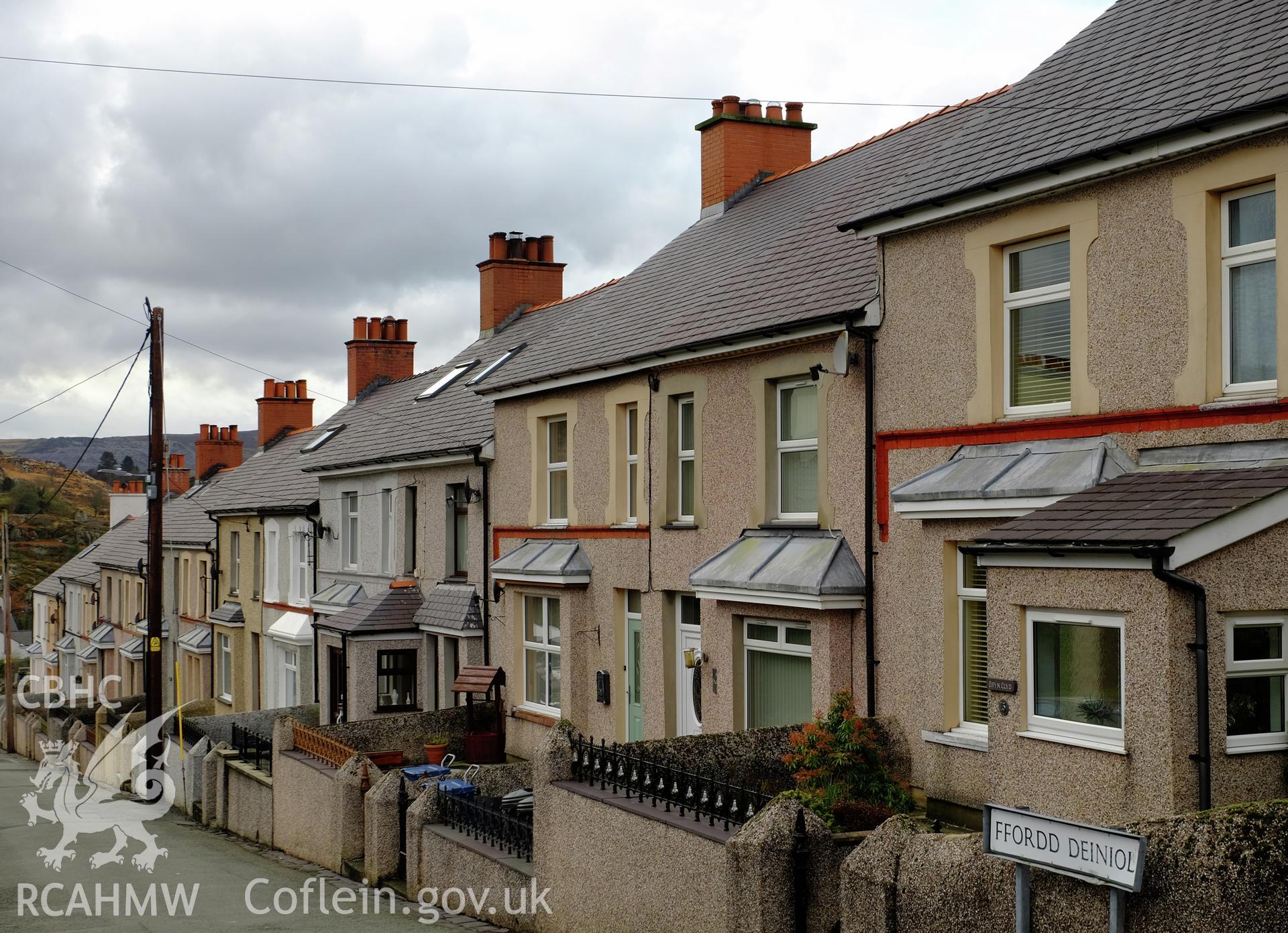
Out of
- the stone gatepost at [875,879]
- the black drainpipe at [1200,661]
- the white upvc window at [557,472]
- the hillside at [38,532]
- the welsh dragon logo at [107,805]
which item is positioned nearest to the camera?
the black drainpipe at [1200,661]

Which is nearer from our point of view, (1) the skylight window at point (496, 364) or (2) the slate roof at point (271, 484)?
(1) the skylight window at point (496, 364)

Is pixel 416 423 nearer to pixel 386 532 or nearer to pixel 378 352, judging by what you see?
pixel 386 532

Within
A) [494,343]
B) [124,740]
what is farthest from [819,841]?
[124,740]

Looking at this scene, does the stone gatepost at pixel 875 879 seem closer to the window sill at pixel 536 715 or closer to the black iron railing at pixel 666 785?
the black iron railing at pixel 666 785

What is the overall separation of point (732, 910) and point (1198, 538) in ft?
14.2

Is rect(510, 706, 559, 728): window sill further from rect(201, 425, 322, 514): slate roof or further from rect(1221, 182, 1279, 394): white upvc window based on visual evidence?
rect(201, 425, 322, 514): slate roof

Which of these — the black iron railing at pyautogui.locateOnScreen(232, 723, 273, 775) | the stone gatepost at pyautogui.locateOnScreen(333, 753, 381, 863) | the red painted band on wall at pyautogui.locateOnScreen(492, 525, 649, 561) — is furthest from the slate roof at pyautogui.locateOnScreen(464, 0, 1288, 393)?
the black iron railing at pyautogui.locateOnScreen(232, 723, 273, 775)

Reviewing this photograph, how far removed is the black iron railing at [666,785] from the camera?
10719 millimetres

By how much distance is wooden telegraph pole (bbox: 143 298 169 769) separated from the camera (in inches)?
979

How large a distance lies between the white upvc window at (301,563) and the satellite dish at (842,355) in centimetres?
2151

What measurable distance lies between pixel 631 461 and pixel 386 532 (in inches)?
410

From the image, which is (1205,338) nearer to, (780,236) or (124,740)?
(780,236)

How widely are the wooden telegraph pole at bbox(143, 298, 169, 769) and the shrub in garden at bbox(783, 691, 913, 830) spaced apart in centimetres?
1611

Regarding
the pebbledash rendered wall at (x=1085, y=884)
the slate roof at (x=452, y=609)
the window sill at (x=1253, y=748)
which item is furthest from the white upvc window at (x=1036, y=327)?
the slate roof at (x=452, y=609)
